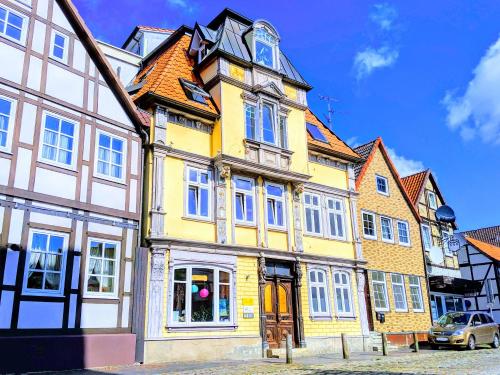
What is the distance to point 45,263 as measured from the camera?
13.0m

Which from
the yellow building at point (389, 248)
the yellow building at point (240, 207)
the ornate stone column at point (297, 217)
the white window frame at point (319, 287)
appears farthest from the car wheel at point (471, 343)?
the ornate stone column at point (297, 217)

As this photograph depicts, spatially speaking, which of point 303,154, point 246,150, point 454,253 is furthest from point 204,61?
point 454,253

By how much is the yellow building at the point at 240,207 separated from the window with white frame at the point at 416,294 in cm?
546

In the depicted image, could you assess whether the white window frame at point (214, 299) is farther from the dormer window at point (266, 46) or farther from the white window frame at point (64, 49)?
the dormer window at point (266, 46)

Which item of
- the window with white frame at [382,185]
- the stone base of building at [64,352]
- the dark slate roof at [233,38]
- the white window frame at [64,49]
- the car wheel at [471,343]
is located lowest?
the car wheel at [471,343]

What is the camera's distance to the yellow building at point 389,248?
2364cm

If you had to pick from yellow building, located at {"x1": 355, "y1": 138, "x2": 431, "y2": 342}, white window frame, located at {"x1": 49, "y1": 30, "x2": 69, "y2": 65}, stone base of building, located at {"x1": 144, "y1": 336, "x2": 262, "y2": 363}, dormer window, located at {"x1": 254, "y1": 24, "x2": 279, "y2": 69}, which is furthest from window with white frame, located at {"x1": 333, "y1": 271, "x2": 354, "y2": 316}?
white window frame, located at {"x1": 49, "y1": 30, "x2": 69, "y2": 65}

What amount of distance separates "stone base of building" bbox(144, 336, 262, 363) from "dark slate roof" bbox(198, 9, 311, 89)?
10950 millimetres

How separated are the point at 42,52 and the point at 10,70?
49.7 inches

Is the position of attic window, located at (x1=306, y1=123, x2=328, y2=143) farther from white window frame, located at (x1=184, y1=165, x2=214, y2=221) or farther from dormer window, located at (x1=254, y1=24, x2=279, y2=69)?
white window frame, located at (x1=184, y1=165, x2=214, y2=221)

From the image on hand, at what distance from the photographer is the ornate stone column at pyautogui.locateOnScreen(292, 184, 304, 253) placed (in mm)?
19953

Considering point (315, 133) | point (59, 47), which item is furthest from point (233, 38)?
point (59, 47)

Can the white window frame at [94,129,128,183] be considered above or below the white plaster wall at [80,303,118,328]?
above

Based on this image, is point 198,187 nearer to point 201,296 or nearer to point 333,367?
point 201,296
